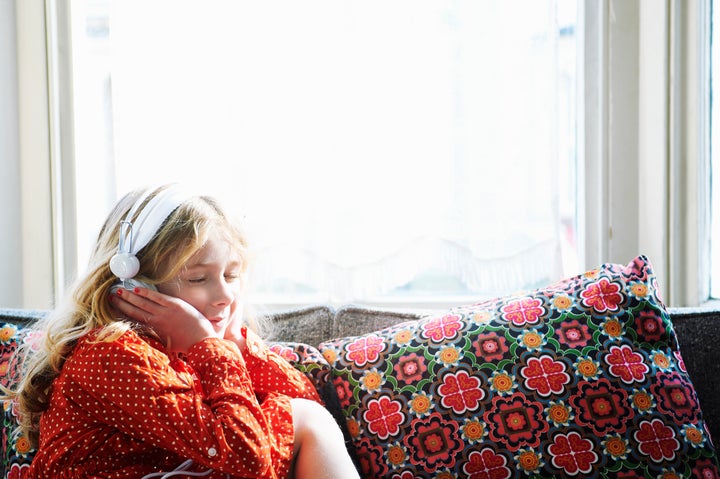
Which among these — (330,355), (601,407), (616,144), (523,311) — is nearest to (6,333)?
(330,355)

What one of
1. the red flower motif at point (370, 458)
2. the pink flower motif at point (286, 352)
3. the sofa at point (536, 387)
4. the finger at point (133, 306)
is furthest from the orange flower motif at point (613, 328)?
the finger at point (133, 306)

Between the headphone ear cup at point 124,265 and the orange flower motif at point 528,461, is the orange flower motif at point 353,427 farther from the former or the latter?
the headphone ear cup at point 124,265

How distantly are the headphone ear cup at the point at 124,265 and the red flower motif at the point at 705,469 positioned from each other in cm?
96

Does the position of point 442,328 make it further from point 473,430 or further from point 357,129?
point 357,129

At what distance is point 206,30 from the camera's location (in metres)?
1.84

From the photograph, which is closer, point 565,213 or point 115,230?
point 115,230

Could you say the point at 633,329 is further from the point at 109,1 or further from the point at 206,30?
the point at 109,1

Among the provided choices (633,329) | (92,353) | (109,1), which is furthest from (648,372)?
(109,1)

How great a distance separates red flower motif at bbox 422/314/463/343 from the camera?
1301 mm

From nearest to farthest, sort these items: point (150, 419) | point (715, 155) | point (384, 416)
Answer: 1. point (150, 419)
2. point (384, 416)
3. point (715, 155)

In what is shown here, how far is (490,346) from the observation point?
127 cm

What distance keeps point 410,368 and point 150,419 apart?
0.46 metres

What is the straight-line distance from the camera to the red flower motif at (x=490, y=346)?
4.12ft

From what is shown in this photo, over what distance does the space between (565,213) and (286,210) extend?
2.47 ft
